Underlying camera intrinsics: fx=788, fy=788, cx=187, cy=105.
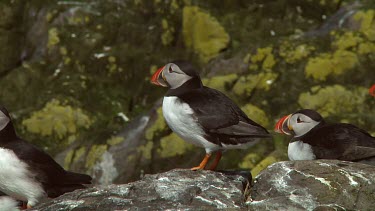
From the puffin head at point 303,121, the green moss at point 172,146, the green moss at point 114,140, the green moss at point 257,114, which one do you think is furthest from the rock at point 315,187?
the green moss at point 114,140

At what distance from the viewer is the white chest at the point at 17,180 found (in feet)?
25.6

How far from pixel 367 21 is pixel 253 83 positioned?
2072 mm

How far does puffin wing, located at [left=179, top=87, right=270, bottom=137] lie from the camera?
758 centimetres

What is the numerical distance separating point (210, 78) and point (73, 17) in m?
3.62

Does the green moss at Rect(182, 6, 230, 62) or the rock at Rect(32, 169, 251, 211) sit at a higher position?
the rock at Rect(32, 169, 251, 211)

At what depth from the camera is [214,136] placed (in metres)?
7.66

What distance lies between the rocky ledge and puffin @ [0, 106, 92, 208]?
Answer: 1069 mm

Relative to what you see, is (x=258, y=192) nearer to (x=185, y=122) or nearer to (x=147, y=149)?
(x=185, y=122)

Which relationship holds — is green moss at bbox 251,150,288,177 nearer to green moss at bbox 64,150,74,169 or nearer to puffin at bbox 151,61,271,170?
puffin at bbox 151,61,271,170

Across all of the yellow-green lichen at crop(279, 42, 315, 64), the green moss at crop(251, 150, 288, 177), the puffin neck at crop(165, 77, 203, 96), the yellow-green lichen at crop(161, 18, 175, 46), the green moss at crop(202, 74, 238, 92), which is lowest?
the green moss at crop(251, 150, 288, 177)

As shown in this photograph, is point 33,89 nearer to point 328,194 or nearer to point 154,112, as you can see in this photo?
point 154,112

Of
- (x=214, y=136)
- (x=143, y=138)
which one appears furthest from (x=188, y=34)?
(x=214, y=136)

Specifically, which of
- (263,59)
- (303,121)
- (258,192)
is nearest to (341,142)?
(303,121)

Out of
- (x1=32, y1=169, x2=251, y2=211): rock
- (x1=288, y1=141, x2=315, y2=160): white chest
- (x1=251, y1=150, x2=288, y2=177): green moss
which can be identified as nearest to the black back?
(x1=32, y1=169, x2=251, y2=211): rock
